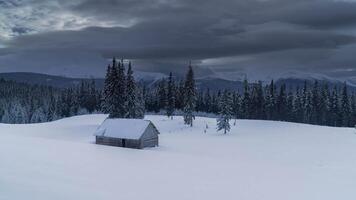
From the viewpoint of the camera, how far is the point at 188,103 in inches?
3223

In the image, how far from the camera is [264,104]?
122375 millimetres

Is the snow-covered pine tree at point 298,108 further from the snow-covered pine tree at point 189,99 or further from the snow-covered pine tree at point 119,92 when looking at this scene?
the snow-covered pine tree at point 119,92

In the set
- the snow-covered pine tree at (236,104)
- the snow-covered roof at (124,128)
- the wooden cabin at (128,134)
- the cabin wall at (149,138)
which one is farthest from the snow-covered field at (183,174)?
the snow-covered pine tree at (236,104)

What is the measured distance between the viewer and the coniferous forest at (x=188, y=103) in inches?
3000

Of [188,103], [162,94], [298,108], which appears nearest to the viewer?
[188,103]

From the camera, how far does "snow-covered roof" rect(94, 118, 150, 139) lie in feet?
176

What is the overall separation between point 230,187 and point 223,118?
1879 inches

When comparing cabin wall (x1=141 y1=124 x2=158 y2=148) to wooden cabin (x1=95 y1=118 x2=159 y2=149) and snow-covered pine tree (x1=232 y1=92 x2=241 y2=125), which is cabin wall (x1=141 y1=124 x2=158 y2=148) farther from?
snow-covered pine tree (x1=232 y1=92 x2=241 y2=125)

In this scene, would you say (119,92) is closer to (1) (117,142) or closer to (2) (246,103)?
(1) (117,142)

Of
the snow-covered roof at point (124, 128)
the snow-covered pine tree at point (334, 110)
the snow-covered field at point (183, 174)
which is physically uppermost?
the snow-covered pine tree at point (334, 110)

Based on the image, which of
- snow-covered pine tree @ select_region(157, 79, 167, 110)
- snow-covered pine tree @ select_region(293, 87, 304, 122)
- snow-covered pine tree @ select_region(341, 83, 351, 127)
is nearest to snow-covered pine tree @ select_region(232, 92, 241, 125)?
snow-covered pine tree @ select_region(293, 87, 304, 122)

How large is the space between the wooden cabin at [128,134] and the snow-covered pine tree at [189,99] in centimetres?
2487

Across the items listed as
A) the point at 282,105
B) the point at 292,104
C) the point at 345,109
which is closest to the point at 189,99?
the point at 282,105

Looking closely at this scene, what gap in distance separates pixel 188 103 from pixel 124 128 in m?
28.5
